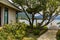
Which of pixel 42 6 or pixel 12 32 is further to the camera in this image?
pixel 42 6

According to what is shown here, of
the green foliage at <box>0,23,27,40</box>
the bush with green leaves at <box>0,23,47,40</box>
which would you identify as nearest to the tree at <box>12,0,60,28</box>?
the bush with green leaves at <box>0,23,47,40</box>

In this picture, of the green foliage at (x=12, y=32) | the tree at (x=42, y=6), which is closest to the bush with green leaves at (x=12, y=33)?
the green foliage at (x=12, y=32)

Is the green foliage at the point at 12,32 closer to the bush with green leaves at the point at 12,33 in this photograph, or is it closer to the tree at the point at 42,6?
the bush with green leaves at the point at 12,33

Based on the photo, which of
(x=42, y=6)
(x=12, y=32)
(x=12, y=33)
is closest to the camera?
(x=12, y=33)

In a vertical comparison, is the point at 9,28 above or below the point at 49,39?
above

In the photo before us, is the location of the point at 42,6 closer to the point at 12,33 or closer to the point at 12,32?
the point at 12,32

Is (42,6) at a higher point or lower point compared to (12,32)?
higher

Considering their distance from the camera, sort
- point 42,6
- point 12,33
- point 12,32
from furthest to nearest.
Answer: point 42,6 → point 12,32 → point 12,33

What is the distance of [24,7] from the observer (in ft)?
75.5

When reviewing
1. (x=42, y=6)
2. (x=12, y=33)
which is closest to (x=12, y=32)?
(x=12, y=33)

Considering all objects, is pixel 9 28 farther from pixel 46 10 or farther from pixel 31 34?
pixel 46 10

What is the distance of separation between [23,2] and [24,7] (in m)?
1.20

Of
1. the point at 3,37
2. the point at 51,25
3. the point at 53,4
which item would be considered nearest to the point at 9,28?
the point at 3,37

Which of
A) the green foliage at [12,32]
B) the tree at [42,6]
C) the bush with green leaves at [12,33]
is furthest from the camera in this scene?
the tree at [42,6]
